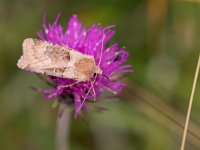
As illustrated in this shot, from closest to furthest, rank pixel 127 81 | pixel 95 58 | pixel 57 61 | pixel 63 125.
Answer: pixel 57 61, pixel 95 58, pixel 63 125, pixel 127 81

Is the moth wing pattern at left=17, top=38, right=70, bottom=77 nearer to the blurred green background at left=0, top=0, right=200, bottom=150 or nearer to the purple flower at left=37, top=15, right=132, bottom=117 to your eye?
the purple flower at left=37, top=15, right=132, bottom=117

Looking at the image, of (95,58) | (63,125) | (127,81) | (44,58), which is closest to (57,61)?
(44,58)

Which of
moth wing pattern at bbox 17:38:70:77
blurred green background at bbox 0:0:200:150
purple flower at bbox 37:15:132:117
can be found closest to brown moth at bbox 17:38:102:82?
moth wing pattern at bbox 17:38:70:77

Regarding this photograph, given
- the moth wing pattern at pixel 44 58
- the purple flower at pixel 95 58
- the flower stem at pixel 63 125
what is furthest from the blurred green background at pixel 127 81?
Answer: the moth wing pattern at pixel 44 58

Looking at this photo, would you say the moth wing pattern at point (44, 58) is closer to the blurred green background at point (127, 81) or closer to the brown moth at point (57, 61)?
the brown moth at point (57, 61)

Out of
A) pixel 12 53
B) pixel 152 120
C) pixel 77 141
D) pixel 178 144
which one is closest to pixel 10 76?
pixel 12 53

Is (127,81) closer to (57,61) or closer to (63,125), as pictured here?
(63,125)
